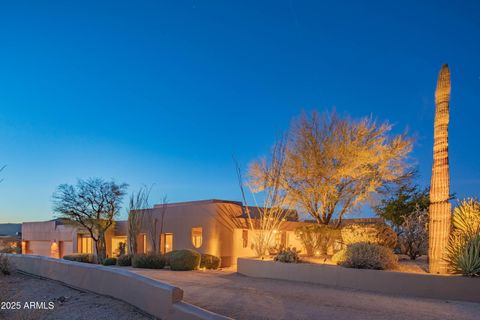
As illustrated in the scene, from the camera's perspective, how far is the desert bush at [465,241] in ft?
28.9

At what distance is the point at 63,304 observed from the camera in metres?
8.59

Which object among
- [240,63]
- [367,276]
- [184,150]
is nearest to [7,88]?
[240,63]

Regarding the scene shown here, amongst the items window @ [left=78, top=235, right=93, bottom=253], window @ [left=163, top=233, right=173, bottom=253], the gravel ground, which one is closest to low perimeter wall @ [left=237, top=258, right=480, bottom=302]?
the gravel ground

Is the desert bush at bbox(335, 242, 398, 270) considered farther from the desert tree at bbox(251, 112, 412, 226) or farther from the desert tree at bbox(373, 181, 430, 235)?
the desert tree at bbox(373, 181, 430, 235)

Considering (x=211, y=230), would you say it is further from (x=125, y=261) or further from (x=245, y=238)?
(x=125, y=261)

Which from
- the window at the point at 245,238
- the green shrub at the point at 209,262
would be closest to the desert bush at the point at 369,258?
the green shrub at the point at 209,262

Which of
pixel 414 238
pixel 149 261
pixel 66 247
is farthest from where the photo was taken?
pixel 66 247

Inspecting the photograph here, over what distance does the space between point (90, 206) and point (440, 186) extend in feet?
77.5

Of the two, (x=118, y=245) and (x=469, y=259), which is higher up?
(x=469, y=259)

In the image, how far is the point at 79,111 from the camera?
2992cm

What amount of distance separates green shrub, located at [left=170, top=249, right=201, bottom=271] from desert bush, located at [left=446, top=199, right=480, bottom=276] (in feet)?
29.9

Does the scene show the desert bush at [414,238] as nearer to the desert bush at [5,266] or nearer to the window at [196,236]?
the window at [196,236]

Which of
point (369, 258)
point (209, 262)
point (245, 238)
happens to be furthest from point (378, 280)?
point (245, 238)

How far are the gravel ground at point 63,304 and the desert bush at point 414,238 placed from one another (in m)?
10.9
